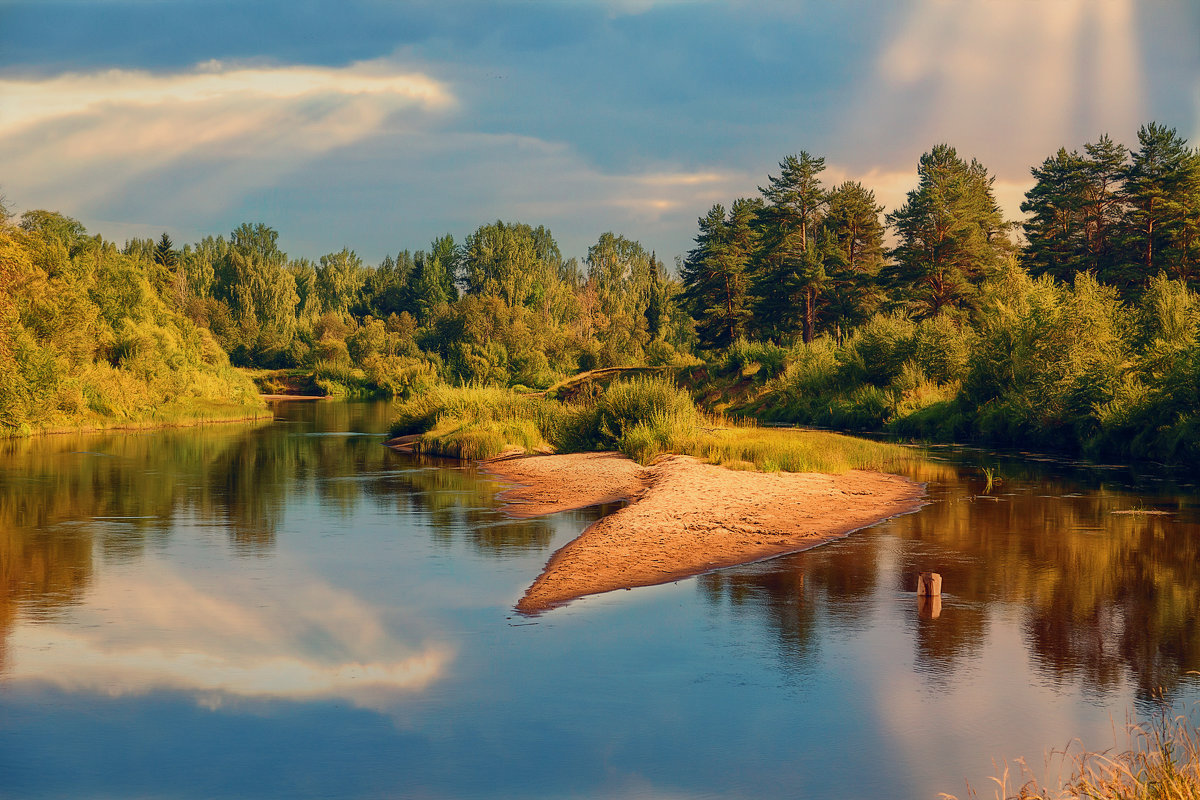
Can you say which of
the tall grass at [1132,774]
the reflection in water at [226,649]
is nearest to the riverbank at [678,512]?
the reflection in water at [226,649]

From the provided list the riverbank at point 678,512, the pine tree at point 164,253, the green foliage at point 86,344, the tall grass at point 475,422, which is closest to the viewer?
the riverbank at point 678,512

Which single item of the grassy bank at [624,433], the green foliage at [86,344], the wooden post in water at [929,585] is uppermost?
the green foliage at [86,344]

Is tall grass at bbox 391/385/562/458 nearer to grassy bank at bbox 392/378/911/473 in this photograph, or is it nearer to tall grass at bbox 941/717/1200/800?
grassy bank at bbox 392/378/911/473

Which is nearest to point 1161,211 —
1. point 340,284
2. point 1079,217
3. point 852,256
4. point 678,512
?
point 1079,217

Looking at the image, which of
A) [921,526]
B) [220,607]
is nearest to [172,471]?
[220,607]

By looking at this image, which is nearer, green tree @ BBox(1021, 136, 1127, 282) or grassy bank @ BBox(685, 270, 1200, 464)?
grassy bank @ BBox(685, 270, 1200, 464)

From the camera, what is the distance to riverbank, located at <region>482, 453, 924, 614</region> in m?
17.0

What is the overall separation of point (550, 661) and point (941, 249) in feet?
196

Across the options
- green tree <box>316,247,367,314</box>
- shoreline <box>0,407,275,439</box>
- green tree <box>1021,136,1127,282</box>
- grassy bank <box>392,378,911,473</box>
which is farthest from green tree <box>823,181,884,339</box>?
green tree <box>316,247,367,314</box>

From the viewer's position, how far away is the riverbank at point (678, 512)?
55.7 feet

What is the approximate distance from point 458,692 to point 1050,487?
880 inches

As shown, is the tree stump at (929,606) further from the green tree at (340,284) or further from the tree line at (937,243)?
the green tree at (340,284)

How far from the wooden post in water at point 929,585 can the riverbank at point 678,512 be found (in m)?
3.70

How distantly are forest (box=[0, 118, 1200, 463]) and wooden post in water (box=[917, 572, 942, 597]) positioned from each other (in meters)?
21.4
